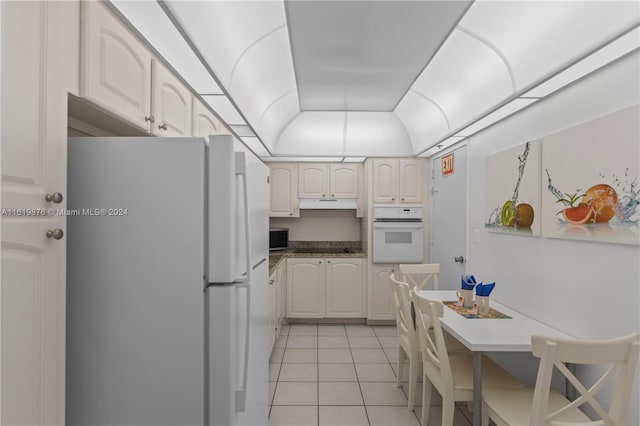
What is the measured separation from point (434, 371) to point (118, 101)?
7.39 ft

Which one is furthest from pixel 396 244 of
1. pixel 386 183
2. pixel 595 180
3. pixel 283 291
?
pixel 595 180

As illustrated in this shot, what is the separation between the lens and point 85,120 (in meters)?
1.47

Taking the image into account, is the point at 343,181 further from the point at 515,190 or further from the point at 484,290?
the point at 484,290

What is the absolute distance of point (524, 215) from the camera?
239cm

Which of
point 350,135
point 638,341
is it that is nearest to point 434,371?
point 638,341

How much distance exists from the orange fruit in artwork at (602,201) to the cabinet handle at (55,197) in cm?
232

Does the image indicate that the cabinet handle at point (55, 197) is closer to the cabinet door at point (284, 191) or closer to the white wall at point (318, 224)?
the cabinet door at point (284, 191)

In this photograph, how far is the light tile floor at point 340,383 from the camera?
2.46m

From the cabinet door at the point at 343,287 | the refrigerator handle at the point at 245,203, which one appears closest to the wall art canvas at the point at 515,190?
the refrigerator handle at the point at 245,203

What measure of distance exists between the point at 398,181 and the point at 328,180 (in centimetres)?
98

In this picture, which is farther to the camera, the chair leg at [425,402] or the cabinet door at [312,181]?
the cabinet door at [312,181]

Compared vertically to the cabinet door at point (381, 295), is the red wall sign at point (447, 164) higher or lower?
higher

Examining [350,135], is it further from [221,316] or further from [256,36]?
[221,316]

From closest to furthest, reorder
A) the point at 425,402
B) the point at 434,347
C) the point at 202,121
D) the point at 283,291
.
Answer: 1. the point at 434,347
2. the point at 425,402
3. the point at 202,121
4. the point at 283,291
